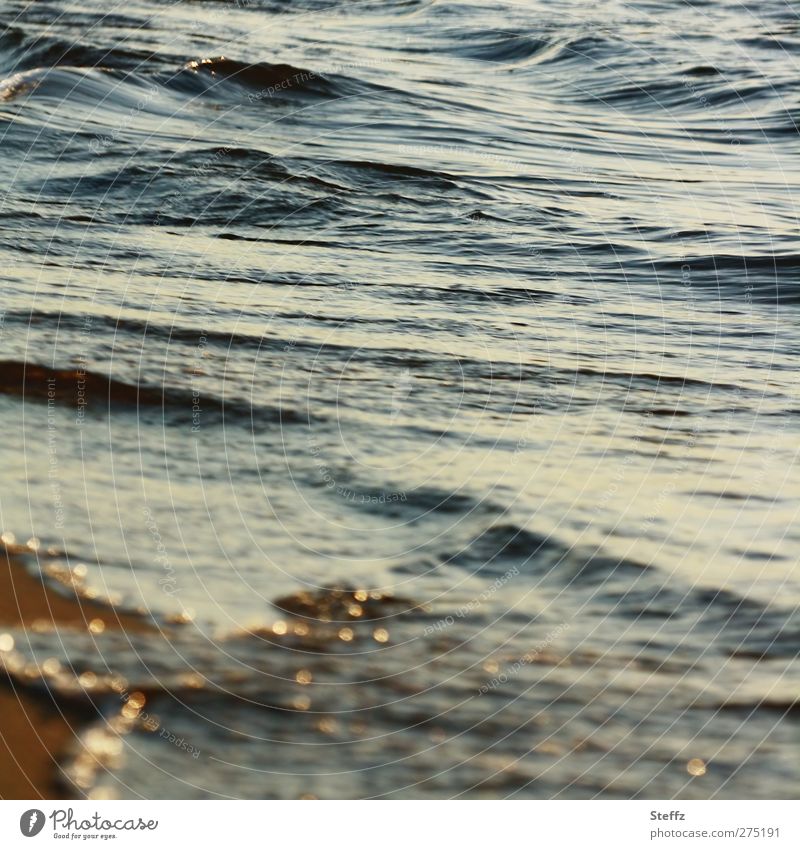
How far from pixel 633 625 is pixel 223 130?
4.36 metres

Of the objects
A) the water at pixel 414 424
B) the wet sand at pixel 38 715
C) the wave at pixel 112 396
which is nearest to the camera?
the wet sand at pixel 38 715

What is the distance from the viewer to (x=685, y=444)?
3.13m

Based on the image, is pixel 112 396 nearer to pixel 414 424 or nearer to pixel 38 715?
pixel 414 424

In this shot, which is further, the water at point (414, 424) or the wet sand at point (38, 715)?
the water at point (414, 424)

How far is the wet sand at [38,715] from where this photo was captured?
1.91 m

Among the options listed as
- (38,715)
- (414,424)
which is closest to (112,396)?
(414,424)

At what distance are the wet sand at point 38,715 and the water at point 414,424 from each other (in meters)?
0.04

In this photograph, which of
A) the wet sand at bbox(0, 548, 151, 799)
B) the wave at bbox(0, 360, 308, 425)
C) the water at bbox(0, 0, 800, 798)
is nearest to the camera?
the wet sand at bbox(0, 548, 151, 799)

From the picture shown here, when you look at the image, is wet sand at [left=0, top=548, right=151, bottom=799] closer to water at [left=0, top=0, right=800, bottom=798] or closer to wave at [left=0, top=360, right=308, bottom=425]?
water at [left=0, top=0, right=800, bottom=798]

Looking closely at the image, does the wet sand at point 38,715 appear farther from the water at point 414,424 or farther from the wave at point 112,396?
the wave at point 112,396

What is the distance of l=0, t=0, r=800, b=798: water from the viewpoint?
6.85ft

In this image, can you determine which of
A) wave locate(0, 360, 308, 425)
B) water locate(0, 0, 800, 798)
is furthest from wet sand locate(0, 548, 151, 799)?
wave locate(0, 360, 308, 425)

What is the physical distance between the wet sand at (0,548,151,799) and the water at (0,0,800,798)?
0.04 m

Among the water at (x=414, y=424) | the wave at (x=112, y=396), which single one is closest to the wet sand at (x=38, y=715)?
the water at (x=414, y=424)
